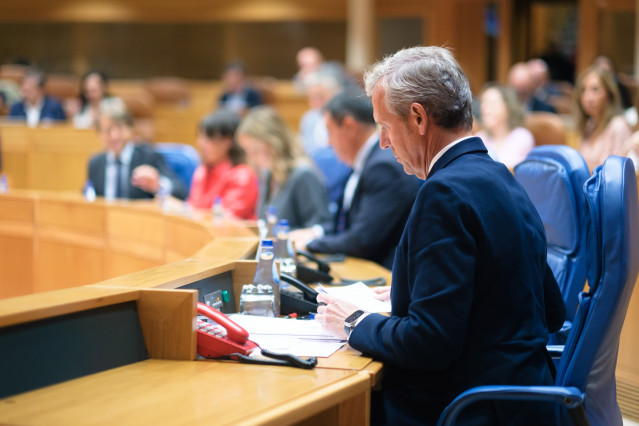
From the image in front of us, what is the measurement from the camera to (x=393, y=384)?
1779mm

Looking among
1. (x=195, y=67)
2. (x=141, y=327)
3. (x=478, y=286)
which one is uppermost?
(x=195, y=67)

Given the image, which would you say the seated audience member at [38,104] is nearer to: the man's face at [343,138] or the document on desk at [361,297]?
the man's face at [343,138]

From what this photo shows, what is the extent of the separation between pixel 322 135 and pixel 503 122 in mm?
1636

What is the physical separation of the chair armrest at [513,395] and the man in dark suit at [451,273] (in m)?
0.06

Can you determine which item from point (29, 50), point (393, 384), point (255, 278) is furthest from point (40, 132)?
point (29, 50)

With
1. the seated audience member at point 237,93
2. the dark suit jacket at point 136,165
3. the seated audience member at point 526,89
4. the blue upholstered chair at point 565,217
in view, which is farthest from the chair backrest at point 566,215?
the seated audience member at point 237,93

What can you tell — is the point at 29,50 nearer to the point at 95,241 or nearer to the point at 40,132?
the point at 40,132

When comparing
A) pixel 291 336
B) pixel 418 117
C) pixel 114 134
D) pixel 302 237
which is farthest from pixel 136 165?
pixel 418 117

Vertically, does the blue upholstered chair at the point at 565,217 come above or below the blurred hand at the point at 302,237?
above

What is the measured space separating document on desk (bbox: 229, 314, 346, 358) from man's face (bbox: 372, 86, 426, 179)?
18.2 inches

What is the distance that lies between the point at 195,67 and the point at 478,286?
14673 mm

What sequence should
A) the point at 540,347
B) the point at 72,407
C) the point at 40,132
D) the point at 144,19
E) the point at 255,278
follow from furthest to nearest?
the point at 144,19
the point at 40,132
the point at 255,278
the point at 540,347
the point at 72,407

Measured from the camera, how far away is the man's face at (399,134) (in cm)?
178

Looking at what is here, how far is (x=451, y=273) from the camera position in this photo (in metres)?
1.59
